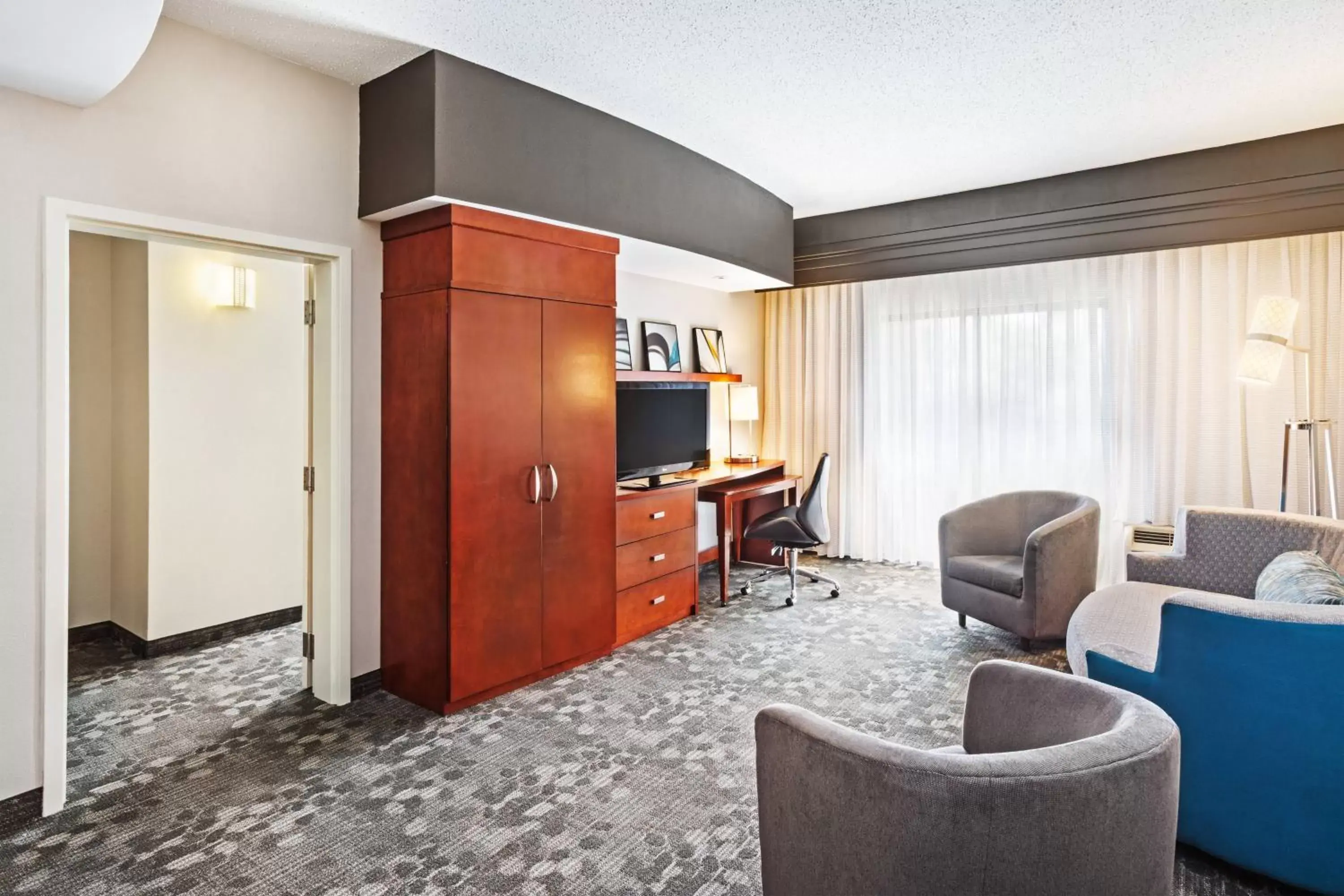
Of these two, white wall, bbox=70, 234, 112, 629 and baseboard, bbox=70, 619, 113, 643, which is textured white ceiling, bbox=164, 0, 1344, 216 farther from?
baseboard, bbox=70, 619, 113, 643

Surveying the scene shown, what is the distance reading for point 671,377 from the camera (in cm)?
509

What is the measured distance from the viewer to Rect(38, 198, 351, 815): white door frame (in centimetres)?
240

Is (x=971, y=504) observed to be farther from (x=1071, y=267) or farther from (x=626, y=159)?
(x=626, y=159)

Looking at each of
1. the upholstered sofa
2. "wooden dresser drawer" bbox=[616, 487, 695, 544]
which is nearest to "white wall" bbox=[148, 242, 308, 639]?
"wooden dresser drawer" bbox=[616, 487, 695, 544]

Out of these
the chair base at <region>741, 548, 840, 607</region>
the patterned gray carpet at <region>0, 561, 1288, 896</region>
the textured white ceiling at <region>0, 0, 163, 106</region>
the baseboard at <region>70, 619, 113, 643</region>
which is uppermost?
the textured white ceiling at <region>0, 0, 163, 106</region>

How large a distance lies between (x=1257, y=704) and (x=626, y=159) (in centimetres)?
345

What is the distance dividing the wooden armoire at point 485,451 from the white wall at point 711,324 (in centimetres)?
133

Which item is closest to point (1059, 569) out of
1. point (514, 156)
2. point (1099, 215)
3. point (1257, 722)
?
point (1257, 722)

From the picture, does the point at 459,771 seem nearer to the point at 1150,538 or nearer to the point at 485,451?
the point at 485,451

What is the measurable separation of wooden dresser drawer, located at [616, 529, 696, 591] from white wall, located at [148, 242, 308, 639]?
1.73 metres

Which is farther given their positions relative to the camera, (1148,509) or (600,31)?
(1148,509)

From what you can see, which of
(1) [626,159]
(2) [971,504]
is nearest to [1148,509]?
(2) [971,504]

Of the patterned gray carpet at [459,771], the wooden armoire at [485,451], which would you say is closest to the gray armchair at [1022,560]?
the patterned gray carpet at [459,771]

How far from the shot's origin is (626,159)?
3.83m
